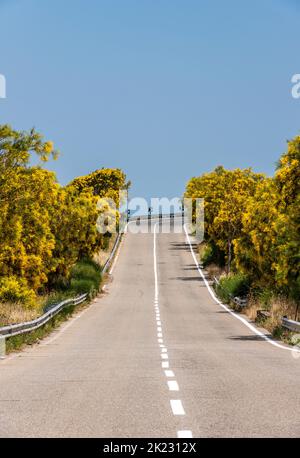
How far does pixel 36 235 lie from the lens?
40812 millimetres

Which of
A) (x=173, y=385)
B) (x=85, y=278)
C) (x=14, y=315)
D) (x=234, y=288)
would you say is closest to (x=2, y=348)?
(x=14, y=315)

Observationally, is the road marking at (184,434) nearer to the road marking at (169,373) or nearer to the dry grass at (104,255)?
the road marking at (169,373)

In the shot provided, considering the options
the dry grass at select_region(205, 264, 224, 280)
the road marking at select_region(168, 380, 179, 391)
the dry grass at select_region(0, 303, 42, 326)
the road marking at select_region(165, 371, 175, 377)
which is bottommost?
the dry grass at select_region(205, 264, 224, 280)

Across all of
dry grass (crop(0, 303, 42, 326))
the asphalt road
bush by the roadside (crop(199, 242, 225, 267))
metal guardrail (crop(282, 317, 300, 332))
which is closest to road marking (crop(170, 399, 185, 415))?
the asphalt road

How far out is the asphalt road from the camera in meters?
8.49

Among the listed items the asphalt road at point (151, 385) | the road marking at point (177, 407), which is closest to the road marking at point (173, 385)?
the asphalt road at point (151, 385)

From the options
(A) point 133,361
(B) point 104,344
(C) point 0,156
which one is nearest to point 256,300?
(C) point 0,156

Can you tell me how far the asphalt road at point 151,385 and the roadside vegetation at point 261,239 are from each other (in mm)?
2753

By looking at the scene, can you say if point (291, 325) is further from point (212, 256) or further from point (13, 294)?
point (212, 256)

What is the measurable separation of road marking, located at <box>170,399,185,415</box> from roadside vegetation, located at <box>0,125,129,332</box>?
584 inches

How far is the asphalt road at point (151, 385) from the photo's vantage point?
849 cm

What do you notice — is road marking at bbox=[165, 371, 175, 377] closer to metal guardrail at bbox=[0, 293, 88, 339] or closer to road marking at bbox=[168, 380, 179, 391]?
road marking at bbox=[168, 380, 179, 391]
